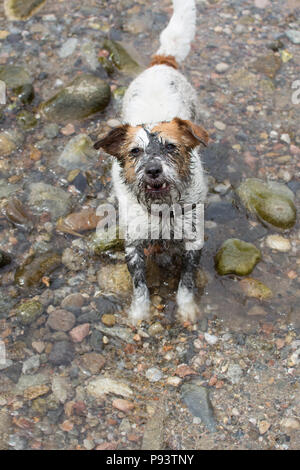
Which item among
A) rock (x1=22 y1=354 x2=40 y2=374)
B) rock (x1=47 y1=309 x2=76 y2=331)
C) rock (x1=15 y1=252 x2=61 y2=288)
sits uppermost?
rock (x1=15 y1=252 x2=61 y2=288)

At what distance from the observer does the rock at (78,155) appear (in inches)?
248

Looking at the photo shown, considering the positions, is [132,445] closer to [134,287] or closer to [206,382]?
[206,382]

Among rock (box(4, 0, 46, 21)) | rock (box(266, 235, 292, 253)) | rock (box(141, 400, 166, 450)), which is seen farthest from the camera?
rock (box(4, 0, 46, 21))

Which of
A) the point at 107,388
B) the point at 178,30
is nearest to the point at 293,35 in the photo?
the point at 178,30

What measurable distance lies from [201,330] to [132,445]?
49.9 inches

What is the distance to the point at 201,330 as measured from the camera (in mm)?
4836

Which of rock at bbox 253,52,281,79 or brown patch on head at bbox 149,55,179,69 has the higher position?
brown patch on head at bbox 149,55,179,69

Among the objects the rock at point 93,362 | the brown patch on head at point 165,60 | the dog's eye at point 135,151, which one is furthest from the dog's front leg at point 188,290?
the brown patch on head at point 165,60

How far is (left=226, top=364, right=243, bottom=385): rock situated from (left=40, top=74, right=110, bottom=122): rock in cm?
390

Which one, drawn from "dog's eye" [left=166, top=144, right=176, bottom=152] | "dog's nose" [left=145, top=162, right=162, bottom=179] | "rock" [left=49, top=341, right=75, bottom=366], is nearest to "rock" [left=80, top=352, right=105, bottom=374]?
"rock" [left=49, top=341, right=75, bottom=366]

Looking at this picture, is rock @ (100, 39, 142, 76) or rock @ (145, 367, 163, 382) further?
rock @ (100, 39, 142, 76)

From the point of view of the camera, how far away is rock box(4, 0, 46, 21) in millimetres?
8250

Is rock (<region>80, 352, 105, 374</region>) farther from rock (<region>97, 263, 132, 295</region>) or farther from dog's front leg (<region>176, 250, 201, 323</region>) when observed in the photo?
dog's front leg (<region>176, 250, 201, 323</region>)

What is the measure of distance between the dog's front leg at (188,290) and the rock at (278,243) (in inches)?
36.4
